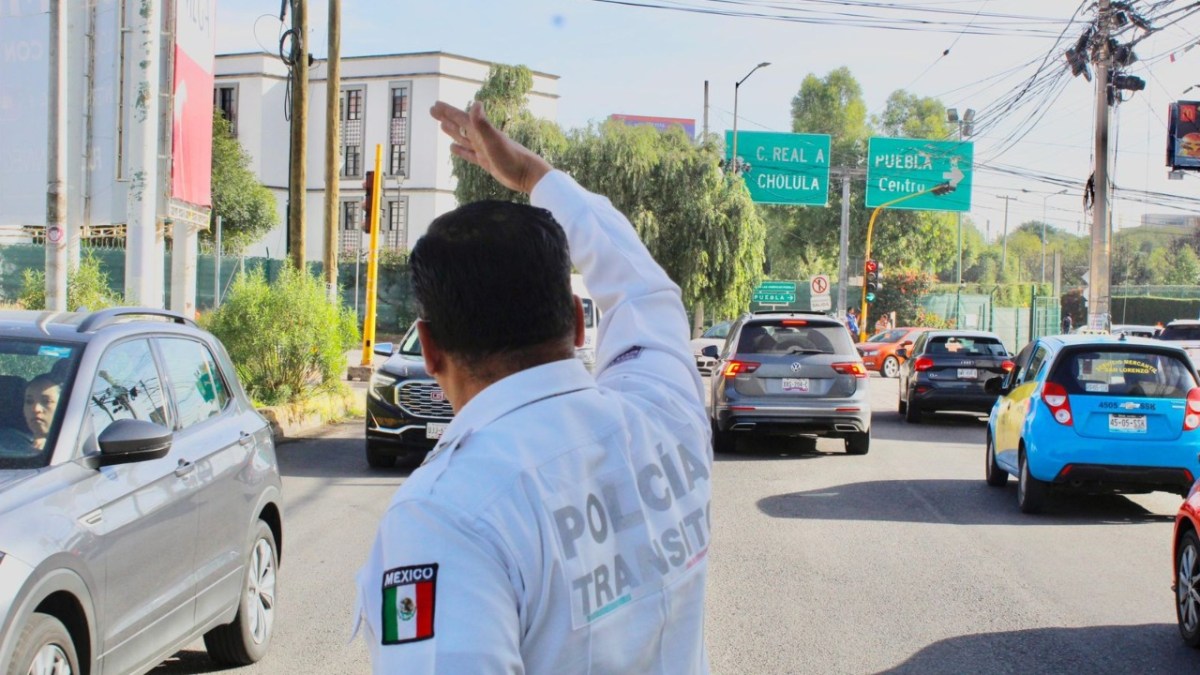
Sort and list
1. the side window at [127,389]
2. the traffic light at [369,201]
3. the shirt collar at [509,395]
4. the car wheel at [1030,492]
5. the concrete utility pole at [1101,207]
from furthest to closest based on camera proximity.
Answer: the concrete utility pole at [1101,207] < the traffic light at [369,201] < the car wheel at [1030,492] < the side window at [127,389] < the shirt collar at [509,395]

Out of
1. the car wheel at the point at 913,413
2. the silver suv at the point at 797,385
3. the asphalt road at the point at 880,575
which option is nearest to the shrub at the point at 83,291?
the asphalt road at the point at 880,575

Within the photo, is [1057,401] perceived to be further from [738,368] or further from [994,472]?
[738,368]

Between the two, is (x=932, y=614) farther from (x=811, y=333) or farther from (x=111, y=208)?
(x=111, y=208)

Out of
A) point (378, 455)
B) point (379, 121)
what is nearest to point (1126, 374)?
point (378, 455)

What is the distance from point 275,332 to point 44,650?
1338 cm

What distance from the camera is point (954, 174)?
3881 centimetres

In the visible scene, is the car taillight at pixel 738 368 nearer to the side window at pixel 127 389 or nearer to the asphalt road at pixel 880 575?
the asphalt road at pixel 880 575

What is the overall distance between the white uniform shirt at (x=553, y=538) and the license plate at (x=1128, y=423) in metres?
9.73

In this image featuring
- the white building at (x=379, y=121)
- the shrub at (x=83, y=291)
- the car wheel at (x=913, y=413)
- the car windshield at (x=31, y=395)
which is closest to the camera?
the car windshield at (x=31, y=395)

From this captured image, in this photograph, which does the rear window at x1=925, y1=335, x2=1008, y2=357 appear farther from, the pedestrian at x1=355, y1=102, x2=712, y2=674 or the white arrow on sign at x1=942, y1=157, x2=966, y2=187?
the pedestrian at x1=355, y1=102, x2=712, y2=674

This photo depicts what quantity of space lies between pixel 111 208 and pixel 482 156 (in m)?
16.4

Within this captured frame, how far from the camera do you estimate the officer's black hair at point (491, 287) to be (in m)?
1.77

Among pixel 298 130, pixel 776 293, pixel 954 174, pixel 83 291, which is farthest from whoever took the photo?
pixel 776 293

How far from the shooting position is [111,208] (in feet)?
57.1
